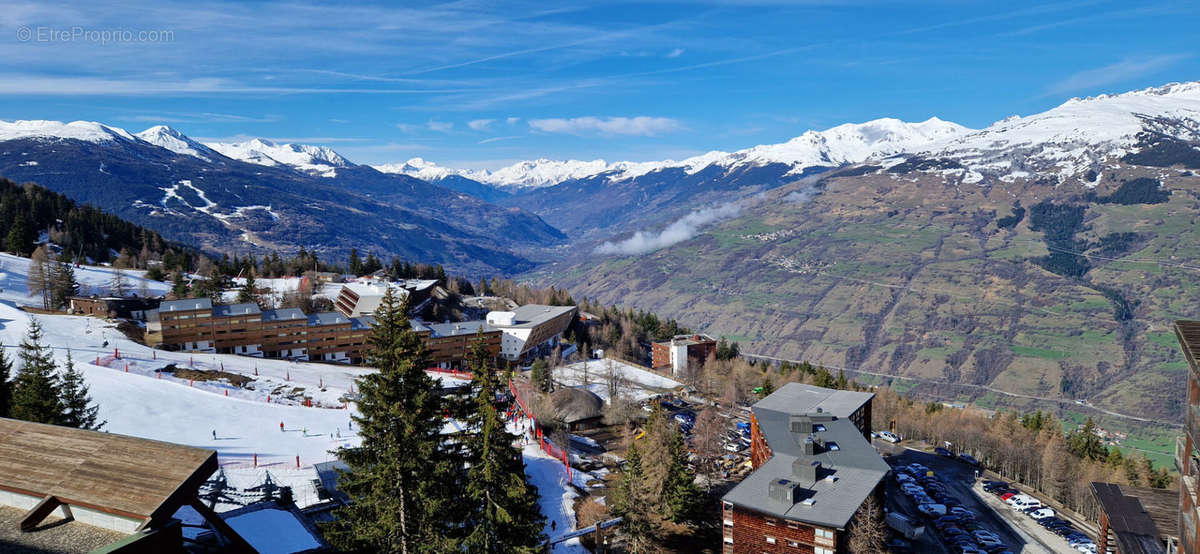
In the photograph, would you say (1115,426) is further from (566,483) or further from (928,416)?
(566,483)

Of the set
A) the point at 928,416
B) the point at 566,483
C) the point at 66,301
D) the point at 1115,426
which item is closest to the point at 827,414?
the point at 566,483

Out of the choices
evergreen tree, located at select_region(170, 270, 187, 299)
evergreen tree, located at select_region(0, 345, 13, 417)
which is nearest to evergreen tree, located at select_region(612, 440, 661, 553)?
evergreen tree, located at select_region(0, 345, 13, 417)

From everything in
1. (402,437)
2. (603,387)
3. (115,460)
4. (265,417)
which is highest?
(115,460)

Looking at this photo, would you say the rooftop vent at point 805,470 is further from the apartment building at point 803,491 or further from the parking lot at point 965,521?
the parking lot at point 965,521

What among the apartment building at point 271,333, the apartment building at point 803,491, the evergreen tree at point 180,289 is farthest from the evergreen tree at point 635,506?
the evergreen tree at point 180,289

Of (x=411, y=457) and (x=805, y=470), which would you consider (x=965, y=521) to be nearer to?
(x=805, y=470)

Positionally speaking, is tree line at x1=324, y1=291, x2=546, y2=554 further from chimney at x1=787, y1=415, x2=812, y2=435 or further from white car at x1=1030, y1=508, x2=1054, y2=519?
white car at x1=1030, y1=508, x2=1054, y2=519

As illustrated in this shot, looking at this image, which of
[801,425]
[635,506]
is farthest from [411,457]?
[801,425]
